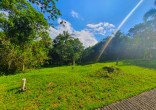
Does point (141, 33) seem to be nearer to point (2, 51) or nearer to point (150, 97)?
point (2, 51)

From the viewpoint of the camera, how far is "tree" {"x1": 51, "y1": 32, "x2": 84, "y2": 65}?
62.5 meters

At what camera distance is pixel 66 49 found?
63.7 meters

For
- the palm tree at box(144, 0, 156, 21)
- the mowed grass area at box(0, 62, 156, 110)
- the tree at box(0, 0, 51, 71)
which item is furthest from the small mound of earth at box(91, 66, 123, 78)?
the palm tree at box(144, 0, 156, 21)

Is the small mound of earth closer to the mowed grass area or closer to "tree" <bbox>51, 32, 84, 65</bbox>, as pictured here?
the mowed grass area

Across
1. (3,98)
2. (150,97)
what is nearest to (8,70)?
(3,98)

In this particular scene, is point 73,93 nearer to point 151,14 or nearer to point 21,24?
point 21,24

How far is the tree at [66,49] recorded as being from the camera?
205 feet

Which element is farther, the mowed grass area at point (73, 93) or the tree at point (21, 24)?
the mowed grass area at point (73, 93)

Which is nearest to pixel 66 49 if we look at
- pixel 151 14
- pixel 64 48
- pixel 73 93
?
pixel 64 48

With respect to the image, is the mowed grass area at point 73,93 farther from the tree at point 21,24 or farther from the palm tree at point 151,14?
the palm tree at point 151,14

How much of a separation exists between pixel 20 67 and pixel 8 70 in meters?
2.22

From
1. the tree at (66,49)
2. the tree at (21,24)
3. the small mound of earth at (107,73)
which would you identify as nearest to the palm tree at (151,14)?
the tree at (66,49)

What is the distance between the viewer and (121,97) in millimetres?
14586

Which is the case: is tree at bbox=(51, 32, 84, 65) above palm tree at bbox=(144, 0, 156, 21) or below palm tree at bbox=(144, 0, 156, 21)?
below
